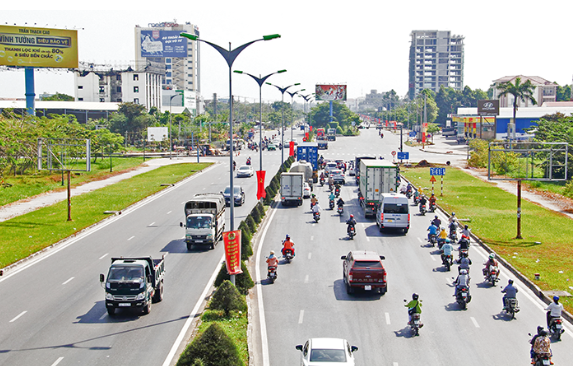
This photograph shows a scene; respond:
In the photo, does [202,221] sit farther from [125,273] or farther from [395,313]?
[395,313]

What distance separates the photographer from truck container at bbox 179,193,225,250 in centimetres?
3297

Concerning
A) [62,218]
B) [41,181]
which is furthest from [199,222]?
[41,181]

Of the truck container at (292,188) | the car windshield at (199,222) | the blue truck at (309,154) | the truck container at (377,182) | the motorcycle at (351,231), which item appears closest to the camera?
the car windshield at (199,222)

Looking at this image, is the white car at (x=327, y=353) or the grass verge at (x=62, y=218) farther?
the grass verge at (x=62, y=218)

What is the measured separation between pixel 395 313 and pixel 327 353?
790 cm

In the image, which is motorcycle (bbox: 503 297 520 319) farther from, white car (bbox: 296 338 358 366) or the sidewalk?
the sidewalk

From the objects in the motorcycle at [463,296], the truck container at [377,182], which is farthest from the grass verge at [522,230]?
the truck container at [377,182]

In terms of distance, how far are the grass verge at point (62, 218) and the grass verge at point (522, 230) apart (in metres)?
25.1

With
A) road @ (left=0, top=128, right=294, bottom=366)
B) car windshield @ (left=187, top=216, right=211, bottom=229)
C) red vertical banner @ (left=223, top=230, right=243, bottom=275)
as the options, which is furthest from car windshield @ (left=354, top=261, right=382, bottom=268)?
car windshield @ (left=187, top=216, right=211, bottom=229)

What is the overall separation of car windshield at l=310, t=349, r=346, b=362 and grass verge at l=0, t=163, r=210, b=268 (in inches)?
804

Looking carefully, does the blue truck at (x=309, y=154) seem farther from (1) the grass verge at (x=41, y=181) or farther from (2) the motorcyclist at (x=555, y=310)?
(2) the motorcyclist at (x=555, y=310)

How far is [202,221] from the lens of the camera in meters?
33.1

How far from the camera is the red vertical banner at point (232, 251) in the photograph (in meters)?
22.2

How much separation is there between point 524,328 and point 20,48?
7959 cm
